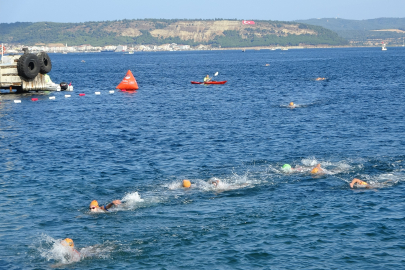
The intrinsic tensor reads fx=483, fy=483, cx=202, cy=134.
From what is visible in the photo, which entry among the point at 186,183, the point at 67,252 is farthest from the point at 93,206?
the point at 186,183

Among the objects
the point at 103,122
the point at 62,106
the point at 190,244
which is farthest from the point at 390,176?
the point at 62,106

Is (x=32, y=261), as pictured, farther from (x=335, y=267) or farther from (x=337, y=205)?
(x=337, y=205)

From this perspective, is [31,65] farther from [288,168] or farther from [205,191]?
[205,191]

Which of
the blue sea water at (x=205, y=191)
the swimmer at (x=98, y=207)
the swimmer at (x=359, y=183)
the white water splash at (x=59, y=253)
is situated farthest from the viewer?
the swimmer at (x=359, y=183)

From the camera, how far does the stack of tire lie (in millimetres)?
60844

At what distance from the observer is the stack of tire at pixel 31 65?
200 ft

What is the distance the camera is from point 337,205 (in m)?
21.0

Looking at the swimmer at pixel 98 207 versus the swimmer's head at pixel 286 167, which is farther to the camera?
the swimmer's head at pixel 286 167

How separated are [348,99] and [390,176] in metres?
33.1

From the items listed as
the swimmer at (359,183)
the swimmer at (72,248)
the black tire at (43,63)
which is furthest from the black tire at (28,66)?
the swimmer at (359,183)

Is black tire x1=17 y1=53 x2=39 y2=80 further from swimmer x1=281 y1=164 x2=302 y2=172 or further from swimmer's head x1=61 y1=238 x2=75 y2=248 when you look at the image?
swimmer's head x1=61 y1=238 x2=75 y2=248

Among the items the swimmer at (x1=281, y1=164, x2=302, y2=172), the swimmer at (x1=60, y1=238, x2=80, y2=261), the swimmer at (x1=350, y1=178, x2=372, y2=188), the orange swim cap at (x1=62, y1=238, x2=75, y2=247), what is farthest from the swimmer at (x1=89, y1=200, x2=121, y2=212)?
the swimmer at (x1=350, y1=178, x2=372, y2=188)

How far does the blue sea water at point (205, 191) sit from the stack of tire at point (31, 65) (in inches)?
645

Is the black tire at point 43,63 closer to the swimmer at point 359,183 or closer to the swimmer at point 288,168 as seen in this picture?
the swimmer at point 288,168
